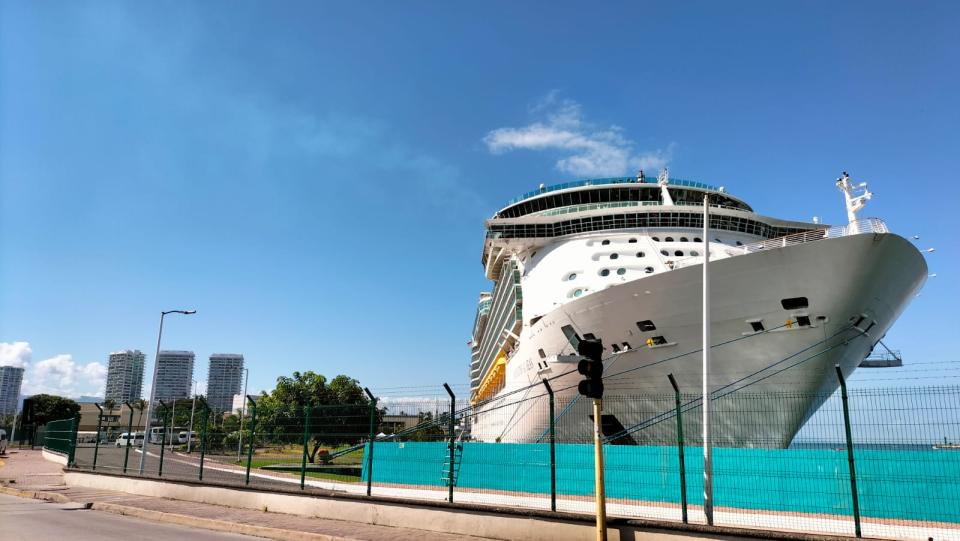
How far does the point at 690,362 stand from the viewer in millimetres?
19047

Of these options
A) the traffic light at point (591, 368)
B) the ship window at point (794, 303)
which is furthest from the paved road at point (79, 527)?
the ship window at point (794, 303)

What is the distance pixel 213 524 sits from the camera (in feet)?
38.9

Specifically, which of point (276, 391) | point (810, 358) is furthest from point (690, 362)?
point (276, 391)

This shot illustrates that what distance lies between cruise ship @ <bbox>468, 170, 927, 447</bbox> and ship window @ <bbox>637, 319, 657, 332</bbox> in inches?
1.5

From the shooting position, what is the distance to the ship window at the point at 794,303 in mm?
17702

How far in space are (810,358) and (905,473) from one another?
530 centimetres

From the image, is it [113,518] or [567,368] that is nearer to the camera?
[113,518]

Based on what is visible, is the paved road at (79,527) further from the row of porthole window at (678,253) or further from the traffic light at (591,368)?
the row of porthole window at (678,253)

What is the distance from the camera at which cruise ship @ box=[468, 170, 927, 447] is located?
17.3 metres

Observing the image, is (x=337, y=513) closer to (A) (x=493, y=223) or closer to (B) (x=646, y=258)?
(B) (x=646, y=258)

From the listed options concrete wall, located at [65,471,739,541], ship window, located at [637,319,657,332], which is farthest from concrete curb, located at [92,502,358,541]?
ship window, located at [637,319,657,332]

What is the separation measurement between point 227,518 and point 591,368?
346 inches

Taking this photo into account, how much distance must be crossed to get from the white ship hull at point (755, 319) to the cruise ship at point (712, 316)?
38 mm

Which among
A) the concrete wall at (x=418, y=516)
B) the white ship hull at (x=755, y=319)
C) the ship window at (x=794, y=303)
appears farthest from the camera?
the ship window at (x=794, y=303)
